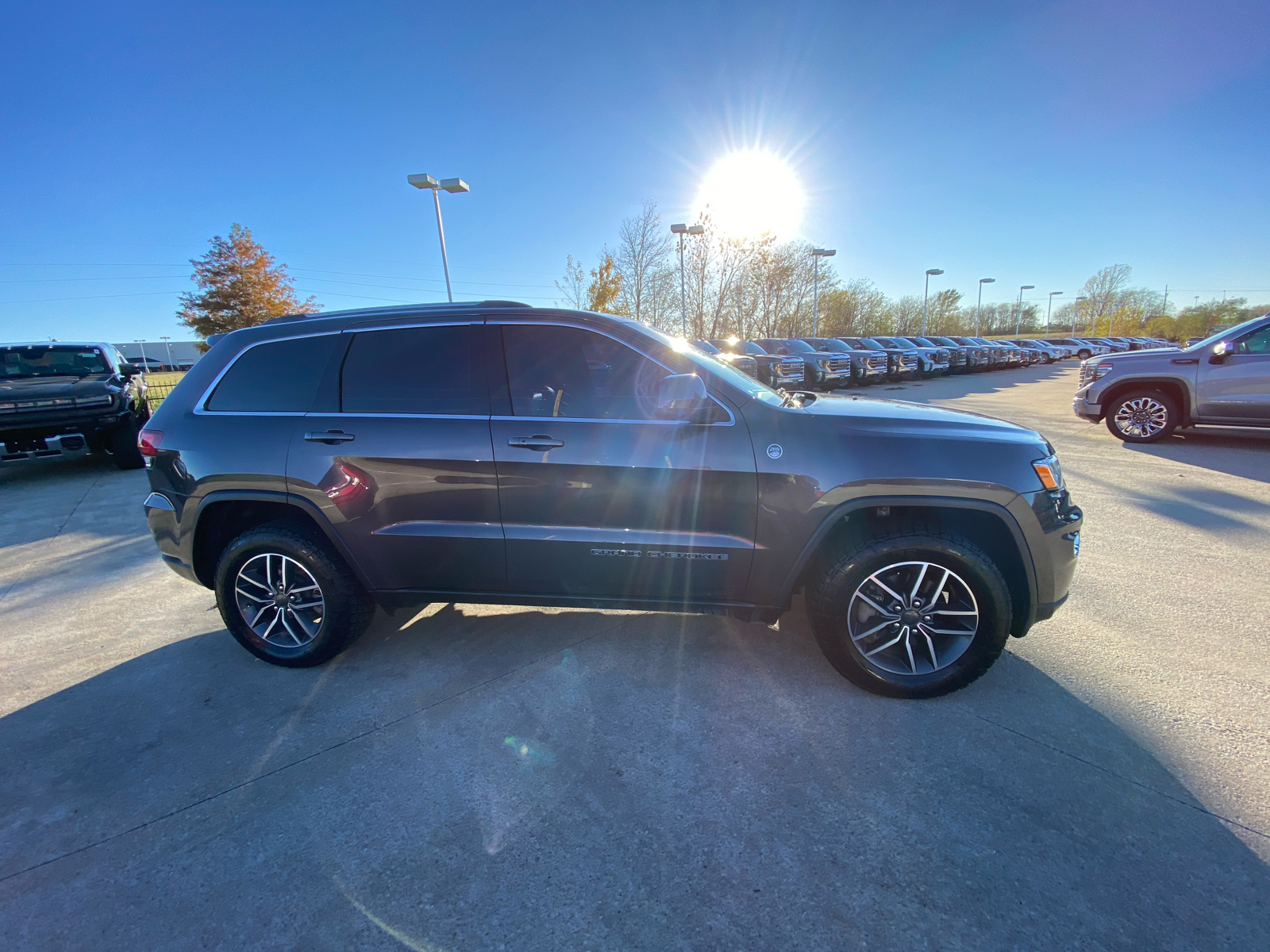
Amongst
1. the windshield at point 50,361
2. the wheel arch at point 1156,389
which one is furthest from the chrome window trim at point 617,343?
the windshield at point 50,361

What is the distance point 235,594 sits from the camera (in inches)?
120

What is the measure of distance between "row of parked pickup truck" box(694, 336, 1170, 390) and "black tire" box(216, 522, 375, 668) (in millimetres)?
9542

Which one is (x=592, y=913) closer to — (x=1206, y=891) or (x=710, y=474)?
(x=710, y=474)

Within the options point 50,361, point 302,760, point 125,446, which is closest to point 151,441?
point 302,760

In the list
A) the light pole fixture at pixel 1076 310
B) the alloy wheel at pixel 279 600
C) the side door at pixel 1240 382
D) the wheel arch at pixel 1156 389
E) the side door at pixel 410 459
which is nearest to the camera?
the side door at pixel 410 459

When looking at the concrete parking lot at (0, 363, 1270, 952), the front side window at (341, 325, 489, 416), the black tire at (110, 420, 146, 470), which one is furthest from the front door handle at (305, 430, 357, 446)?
the black tire at (110, 420, 146, 470)

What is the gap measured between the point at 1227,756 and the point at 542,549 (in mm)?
2925

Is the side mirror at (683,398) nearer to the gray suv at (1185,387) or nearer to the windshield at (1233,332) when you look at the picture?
the gray suv at (1185,387)

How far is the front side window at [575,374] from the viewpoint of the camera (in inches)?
109

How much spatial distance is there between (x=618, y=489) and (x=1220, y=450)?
9161 mm

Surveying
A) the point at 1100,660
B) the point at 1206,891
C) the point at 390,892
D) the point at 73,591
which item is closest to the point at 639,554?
the point at 390,892

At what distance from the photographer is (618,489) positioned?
8.62ft

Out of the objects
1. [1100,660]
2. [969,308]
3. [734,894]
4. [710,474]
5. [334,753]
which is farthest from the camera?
[969,308]

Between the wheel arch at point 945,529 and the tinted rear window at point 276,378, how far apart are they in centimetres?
263
